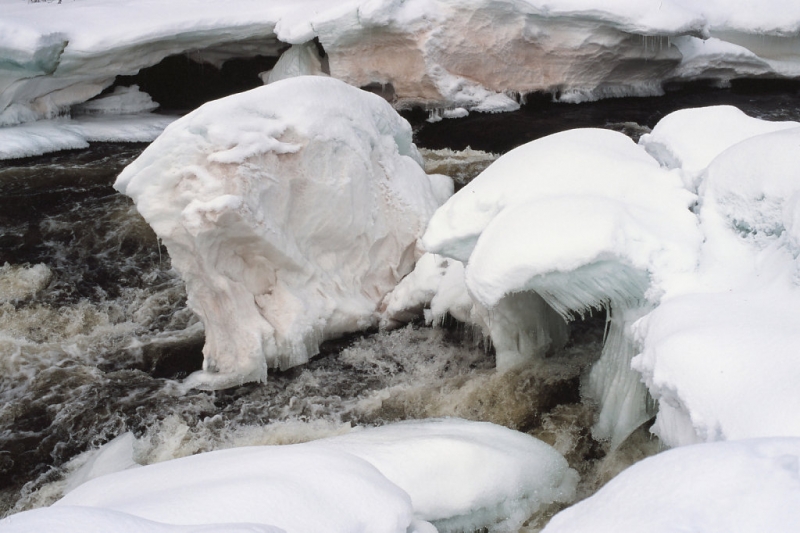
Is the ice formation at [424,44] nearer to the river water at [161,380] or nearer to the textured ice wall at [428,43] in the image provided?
the textured ice wall at [428,43]

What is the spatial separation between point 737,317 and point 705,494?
1.68 m

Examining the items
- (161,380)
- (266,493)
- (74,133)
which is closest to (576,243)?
(266,493)

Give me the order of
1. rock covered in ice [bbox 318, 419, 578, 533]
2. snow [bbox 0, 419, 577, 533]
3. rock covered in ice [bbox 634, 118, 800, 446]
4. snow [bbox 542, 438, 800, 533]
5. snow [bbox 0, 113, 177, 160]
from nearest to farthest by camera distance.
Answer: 1. snow [bbox 542, 438, 800, 533]
2. snow [bbox 0, 419, 577, 533]
3. rock covered in ice [bbox 634, 118, 800, 446]
4. rock covered in ice [bbox 318, 419, 578, 533]
5. snow [bbox 0, 113, 177, 160]

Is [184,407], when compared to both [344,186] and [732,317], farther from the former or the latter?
[732,317]

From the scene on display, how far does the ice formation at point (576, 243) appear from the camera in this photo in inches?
144

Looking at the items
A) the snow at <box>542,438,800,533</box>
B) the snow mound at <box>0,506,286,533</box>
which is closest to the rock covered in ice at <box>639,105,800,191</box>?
the snow at <box>542,438,800,533</box>

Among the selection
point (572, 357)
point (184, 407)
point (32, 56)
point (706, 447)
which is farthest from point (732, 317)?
point (32, 56)

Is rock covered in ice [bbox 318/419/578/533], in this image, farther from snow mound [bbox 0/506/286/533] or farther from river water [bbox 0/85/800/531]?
snow mound [bbox 0/506/286/533]

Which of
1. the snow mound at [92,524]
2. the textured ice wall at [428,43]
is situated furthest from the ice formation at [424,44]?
the snow mound at [92,524]

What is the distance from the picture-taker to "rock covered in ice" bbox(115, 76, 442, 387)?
4723mm

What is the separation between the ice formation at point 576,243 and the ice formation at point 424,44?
6.14 metres

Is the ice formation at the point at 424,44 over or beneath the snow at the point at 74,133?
over

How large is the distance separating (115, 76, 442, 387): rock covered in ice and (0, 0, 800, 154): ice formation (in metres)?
5.05

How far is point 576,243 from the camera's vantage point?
3605 mm
